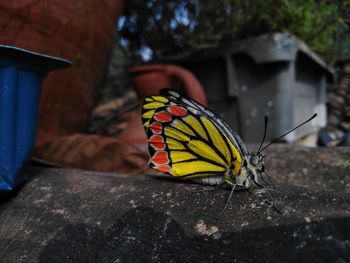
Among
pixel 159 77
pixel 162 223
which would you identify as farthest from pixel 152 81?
pixel 162 223

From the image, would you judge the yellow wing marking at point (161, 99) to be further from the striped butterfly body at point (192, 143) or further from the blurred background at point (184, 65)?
the blurred background at point (184, 65)

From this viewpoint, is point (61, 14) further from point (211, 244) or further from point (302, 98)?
point (302, 98)

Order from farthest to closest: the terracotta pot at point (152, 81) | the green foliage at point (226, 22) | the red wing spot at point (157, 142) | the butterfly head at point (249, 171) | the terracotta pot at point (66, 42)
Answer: the green foliage at point (226, 22) < the terracotta pot at point (152, 81) < the terracotta pot at point (66, 42) < the red wing spot at point (157, 142) < the butterfly head at point (249, 171)

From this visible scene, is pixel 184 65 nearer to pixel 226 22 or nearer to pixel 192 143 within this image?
pixel 226 22

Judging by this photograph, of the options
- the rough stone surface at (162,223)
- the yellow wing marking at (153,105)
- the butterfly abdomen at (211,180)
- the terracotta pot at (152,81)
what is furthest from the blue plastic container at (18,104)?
the terracotta pot at (152,81)

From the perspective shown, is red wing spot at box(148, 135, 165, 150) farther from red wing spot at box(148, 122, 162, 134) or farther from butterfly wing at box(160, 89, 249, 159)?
butterfly wing at box(160, 89, 249, 159)

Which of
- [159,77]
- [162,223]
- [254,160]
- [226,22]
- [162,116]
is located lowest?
[162,223]

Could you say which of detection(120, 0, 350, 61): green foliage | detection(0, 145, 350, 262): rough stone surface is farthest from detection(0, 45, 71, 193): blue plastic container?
detection(120, 0, 350, 61): green foliage
